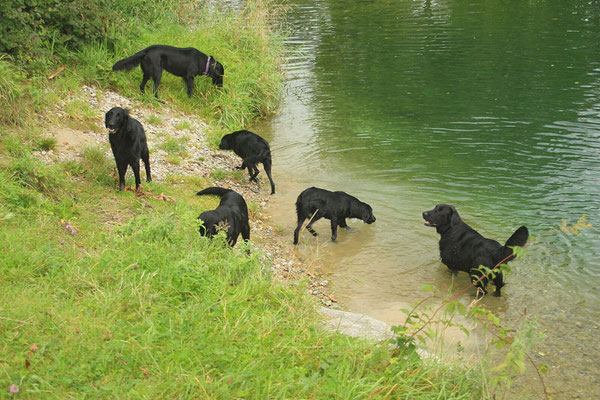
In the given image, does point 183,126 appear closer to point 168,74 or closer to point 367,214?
point 168,74

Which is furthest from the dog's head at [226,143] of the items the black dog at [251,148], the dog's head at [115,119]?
the dog's head at [115,119]

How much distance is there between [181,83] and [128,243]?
840 centimetres

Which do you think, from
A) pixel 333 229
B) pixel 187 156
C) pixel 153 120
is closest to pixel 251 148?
pixel 187 156

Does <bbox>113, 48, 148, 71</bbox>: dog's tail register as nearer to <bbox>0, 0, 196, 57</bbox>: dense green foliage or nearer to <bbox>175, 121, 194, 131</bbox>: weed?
<bbox>0, 0, 196, 57</bbox>: dense green foliage

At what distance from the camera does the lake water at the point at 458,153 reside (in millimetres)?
6844

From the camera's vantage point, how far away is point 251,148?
32.6 feet

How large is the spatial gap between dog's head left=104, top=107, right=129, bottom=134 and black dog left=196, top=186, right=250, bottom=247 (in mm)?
1711

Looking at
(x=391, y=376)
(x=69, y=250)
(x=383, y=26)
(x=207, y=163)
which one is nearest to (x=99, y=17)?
(x=207, y=163)

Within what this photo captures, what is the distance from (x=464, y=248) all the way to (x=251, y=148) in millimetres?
4362

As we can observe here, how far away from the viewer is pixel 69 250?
17.2 feet

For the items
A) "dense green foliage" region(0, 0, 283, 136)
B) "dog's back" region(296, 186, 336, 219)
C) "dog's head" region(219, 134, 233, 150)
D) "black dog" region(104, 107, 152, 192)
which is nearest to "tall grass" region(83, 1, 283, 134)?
"dense green foliage" region(0, 0, 283, 136)

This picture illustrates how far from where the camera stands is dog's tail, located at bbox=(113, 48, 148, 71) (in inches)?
446

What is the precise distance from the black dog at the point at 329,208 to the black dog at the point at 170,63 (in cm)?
500

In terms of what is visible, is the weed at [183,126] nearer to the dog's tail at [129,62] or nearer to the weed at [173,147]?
the weed at [173,147]
